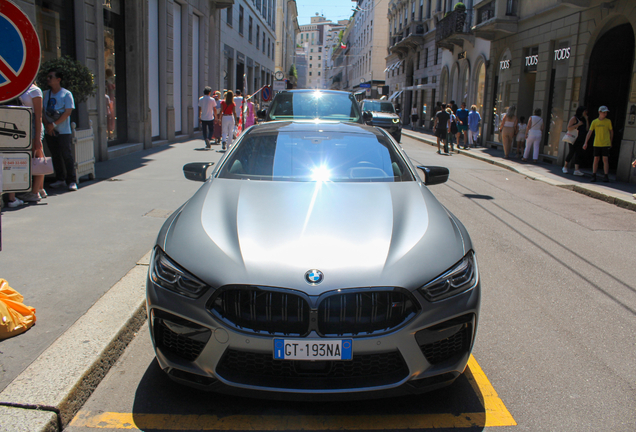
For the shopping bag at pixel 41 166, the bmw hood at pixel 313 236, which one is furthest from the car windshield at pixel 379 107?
the bmw hood at pixel 313 236

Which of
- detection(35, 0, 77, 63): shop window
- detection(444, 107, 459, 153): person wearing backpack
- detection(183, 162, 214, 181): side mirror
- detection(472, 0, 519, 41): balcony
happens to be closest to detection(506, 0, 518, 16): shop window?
detection(472, 0, 519, 41): balcony

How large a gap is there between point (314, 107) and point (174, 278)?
7269 millimetres

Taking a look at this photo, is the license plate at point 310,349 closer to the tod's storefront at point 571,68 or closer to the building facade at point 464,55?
the tod's storefront at point 571,68

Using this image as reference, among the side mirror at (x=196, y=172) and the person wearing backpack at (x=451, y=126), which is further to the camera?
the person wearing backpack at (x=451, y=126)

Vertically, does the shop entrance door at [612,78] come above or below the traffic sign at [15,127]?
above

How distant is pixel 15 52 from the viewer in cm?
327

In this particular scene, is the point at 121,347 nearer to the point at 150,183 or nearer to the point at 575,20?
the point at 150,183

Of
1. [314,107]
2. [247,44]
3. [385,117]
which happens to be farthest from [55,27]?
[247,44]

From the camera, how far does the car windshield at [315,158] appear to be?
12.7 ft

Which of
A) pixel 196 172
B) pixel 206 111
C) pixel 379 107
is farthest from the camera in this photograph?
pixel 379 107

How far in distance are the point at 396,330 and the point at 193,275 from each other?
1.01m

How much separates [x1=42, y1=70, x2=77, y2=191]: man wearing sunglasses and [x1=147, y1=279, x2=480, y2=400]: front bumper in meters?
6.38

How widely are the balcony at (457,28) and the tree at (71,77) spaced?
21186 millimetres

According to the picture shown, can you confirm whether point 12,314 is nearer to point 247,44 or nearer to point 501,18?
point 501,18
